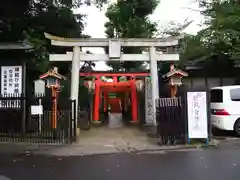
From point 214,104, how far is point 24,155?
7.54m

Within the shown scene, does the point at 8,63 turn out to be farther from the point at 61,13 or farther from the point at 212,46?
the point at 212,46

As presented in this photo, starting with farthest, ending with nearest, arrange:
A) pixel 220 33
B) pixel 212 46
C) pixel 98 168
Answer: pixel 212 46 < pixel 220 33 < pixel 98 168

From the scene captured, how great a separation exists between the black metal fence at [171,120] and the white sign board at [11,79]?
20.6 ft

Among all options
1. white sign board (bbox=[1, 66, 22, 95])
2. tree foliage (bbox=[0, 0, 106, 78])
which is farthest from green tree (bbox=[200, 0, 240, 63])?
white sign board (bbox=[1, 66, 22, 95])

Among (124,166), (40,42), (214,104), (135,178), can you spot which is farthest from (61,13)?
(135,178)

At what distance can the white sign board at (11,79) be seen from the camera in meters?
16.3

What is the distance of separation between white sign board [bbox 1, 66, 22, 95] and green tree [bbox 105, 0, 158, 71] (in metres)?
13.4

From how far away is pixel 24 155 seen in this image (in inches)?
451

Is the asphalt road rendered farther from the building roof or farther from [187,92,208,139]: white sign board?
the building roof

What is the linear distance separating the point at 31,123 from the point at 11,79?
2.30m

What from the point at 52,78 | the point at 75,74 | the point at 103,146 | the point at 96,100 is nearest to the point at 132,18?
the point at 96,100

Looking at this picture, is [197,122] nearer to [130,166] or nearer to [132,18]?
[130,166]

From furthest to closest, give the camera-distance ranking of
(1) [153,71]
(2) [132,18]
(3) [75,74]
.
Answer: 1. (2) [132,18]
2. (1) [153,71]
3. (3) [75,74]

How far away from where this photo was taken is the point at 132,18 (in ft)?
95.2
